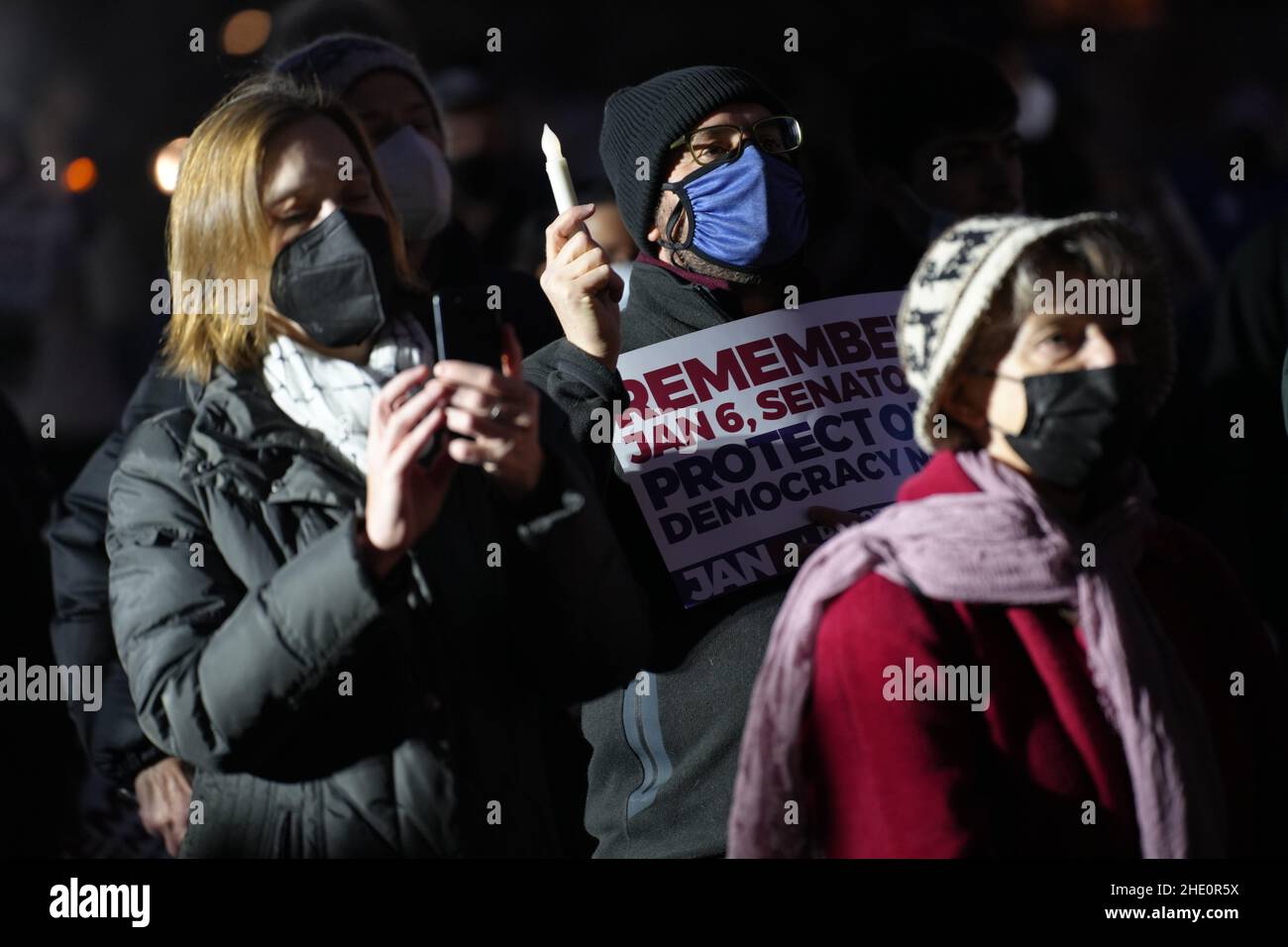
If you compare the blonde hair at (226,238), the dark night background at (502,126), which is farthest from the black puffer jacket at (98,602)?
the dark night background at (502,126)

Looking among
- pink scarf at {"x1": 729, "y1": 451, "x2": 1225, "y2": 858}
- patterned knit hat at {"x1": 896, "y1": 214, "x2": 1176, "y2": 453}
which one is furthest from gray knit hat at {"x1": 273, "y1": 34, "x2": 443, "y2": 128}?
Answer: pink scarf at {"x1": 729, "y1": 451, "x2": 1225, "y2": 858}

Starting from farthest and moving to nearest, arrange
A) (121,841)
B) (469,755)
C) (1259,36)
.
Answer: (1259,36) < (121,841) < (469,755)

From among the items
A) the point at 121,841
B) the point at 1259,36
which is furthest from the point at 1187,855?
the point at 1259,36

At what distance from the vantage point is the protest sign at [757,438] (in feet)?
12.0

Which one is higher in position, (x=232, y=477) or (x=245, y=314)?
(x=245, y=314)

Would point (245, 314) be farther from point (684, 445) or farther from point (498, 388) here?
point (684, 445)

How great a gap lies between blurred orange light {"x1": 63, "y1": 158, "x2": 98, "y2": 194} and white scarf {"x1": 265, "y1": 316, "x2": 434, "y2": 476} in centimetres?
482

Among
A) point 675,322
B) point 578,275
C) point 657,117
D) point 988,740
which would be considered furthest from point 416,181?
point 988,740

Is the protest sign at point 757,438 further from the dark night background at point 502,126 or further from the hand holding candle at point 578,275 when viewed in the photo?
the dark night background at point 502,126

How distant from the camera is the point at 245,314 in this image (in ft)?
10.8

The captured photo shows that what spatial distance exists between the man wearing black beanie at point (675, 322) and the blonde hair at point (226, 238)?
1.30ft

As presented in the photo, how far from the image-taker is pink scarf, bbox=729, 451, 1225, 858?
2859 mm

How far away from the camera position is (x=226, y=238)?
328cm

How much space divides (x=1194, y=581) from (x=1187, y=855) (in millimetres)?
419
